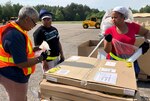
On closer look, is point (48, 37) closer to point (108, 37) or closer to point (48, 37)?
point (48, 37)

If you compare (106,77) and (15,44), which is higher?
(15,44)

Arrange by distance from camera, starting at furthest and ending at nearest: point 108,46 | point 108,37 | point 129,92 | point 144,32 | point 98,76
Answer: point 144,32, point 108,46, point 108,37, point 98,76, point 129,92

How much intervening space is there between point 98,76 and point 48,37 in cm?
195

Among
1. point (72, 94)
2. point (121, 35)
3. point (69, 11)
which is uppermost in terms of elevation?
point (121, 35)

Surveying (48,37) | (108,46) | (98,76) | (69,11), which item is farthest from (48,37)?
(69,11)

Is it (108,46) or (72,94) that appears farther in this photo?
(108,46)

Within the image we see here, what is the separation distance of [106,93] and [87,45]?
3922 mm

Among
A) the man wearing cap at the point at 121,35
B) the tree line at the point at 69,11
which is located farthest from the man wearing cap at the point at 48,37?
the tree line at the point at 69,11

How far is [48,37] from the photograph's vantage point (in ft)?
13.9

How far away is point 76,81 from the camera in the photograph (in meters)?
2.31

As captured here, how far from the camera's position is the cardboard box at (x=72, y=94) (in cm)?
219

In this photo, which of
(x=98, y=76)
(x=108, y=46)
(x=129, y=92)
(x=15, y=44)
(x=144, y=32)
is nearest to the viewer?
(x=129, y=92)

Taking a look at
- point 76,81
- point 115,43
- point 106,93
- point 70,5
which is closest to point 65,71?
point 76,81

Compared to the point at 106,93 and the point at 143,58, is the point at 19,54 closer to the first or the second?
the point at 106,93
